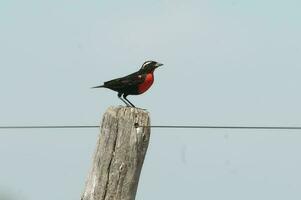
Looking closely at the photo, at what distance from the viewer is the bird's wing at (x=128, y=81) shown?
29.2 ft

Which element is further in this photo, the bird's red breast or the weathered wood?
the bird's red breast

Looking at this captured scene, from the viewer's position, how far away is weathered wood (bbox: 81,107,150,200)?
6.16 metres

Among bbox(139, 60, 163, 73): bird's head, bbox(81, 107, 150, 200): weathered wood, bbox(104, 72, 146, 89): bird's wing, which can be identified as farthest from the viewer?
bbox(139, 60, 163, 73): bird's head

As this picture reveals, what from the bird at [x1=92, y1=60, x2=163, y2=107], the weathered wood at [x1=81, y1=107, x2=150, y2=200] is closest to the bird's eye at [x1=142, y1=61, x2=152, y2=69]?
the bird at [x1=92, y1=60, x2=163, y2=107]

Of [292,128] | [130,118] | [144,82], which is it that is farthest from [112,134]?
[144,82]

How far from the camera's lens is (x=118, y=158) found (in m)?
6.17

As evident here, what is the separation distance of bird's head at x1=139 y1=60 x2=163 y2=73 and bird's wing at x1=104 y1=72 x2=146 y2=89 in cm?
15

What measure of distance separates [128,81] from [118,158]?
285 cm

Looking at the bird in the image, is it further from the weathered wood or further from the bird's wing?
the weathered wood

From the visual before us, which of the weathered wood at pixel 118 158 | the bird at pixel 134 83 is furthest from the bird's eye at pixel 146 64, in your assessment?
the weathered wood at pixel 118 158

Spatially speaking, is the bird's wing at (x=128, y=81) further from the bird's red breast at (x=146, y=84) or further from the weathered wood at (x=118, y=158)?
the weathered wood at (x=118, y=158)

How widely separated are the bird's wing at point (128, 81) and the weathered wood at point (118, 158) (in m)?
2.57

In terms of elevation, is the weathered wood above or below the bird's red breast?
below

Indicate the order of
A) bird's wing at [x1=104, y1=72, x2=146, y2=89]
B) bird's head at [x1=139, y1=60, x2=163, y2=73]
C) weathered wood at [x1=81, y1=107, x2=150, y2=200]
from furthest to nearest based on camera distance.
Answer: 1. bird's head at [x1=139, y1=60, x2=163, y2=73]
2. bird's wing at [x1=104, y1=72, x2=146, y2=89]
3. weathered wood at [x1=81, y1=107, x2=150, y2=200]
